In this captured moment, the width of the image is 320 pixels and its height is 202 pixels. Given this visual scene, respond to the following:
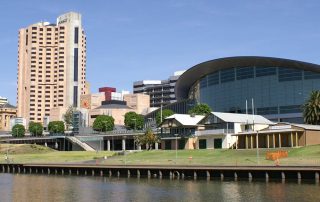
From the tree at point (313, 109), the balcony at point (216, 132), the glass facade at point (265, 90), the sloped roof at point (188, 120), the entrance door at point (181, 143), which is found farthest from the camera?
the glass facade at point (265, 90)

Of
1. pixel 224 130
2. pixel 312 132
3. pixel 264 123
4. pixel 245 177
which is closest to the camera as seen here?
pixel 245 177

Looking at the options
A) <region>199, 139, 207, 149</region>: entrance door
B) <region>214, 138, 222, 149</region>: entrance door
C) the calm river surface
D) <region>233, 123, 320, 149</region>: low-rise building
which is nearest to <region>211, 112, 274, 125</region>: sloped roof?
<region>214, 138, 222, 149</region>: entrance door

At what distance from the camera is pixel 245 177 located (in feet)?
248

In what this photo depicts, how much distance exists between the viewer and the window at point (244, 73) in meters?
188

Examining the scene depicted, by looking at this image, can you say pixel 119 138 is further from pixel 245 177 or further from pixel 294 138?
pixel 245 177

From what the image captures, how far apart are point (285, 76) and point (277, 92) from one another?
6384 millimetres

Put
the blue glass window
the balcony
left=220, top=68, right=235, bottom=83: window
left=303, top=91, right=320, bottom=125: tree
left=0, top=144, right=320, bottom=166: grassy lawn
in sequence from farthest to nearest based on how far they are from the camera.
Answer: left=220, top=68, right=235, bottom=83: window, the blue glass window, the balcony, left=303, top=91, right=320, bottom=125: tree, left=0, top=144, right=320, bottom=166: grassy lawn

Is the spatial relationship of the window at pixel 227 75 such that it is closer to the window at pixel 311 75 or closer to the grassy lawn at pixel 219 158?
the window at pixel 311 75

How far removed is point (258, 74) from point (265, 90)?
7.52 metres

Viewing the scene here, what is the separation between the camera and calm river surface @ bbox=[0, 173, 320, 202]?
185 ft

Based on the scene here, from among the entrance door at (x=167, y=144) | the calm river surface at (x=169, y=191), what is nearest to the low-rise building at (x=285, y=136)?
the calm river surface at (x=169, y=191)

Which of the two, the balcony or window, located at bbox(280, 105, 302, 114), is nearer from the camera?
the balcony

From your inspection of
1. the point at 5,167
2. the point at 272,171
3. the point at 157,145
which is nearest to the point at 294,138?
the point at 272,171

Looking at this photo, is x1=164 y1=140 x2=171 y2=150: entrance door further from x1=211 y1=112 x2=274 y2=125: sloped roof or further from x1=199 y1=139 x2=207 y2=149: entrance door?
x1=211 y1=112 x2=274 y2=125: sloped roof
